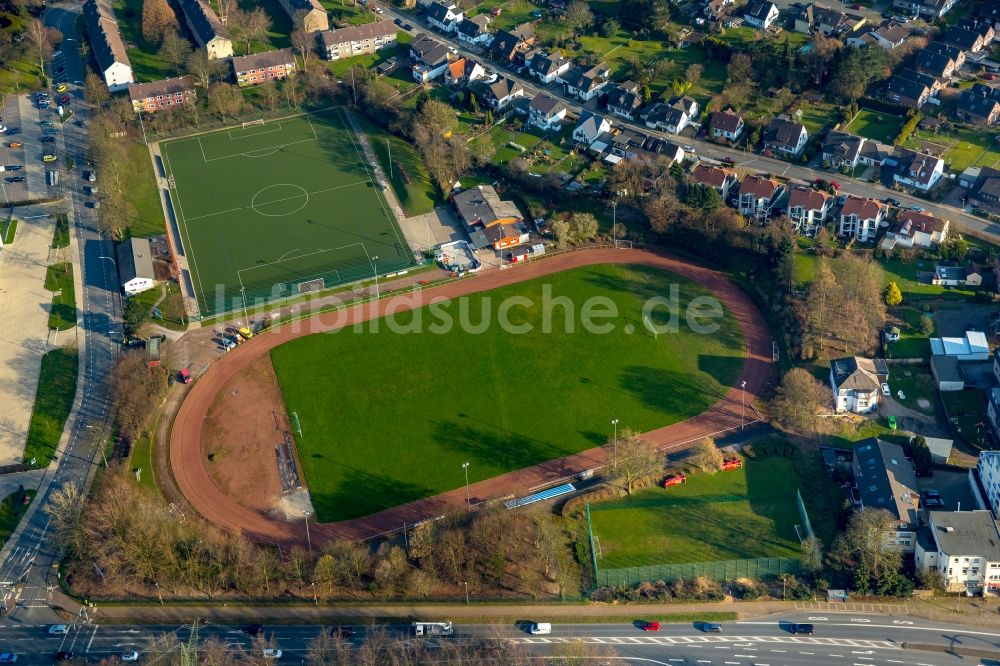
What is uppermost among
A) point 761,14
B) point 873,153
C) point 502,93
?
point 761,14

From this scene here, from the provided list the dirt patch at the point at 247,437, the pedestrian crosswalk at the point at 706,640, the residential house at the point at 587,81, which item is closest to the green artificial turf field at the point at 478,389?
the dirt patch at the point at 247,437

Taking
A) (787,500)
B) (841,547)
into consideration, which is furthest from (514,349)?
(841,547)

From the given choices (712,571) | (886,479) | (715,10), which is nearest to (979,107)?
(715,10)

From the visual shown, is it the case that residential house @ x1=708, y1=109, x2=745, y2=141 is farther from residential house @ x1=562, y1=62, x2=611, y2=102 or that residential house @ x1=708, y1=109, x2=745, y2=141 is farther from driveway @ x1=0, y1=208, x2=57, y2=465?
driveway @ x1=0, y1=208, x2=57, y2=465

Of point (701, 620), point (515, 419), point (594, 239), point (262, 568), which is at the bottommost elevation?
point (701, 620)

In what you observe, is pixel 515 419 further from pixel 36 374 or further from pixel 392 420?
pixel 36 374

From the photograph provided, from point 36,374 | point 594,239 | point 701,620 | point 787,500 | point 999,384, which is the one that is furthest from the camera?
point 594,239

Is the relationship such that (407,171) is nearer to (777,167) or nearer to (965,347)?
Answer: (777,167)

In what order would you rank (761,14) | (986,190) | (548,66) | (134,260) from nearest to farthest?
(134,260)
(986,190)
(548,66)
(761,14)

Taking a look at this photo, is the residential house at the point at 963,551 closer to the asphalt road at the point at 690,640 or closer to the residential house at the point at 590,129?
the asphalt road at the point at 690,640
